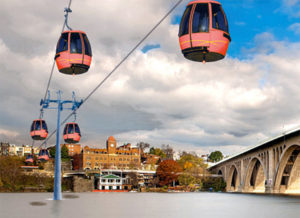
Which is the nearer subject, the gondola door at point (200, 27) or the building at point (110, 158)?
the gondola door at point (200, 27)

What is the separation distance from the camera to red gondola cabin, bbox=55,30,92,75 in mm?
20484

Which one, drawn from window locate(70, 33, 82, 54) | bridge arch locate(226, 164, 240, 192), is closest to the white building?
bridge arch locate(226, 164, 240, 192)

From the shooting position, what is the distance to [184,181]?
13238 cm

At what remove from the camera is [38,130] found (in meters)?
42.5

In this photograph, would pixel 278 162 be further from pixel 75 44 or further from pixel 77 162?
pixel 77 162

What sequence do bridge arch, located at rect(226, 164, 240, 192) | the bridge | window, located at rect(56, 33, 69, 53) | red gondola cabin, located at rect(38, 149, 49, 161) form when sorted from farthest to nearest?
1. bridge arch, located at rect(226, 164, 240, 192)
2. the bridge
3. red gondola cabin, located at rect(38, 149, 49, 161)
4. window, located at rect(56, 33, 69, 53)

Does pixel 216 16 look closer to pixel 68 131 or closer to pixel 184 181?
pixel 68 131

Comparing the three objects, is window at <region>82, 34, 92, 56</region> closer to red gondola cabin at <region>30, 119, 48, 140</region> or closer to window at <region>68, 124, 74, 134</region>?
window at <region>68, 124, 74, 134</region>

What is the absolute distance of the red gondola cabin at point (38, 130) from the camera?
42.5 m

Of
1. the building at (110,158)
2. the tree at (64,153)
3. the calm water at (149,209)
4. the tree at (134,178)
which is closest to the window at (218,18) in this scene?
the calm water at (149,209)

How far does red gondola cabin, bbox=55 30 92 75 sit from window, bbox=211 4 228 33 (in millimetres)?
9718

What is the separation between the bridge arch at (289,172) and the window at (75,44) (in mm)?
57996

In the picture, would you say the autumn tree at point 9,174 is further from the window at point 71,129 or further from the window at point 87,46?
the window at point 87,46

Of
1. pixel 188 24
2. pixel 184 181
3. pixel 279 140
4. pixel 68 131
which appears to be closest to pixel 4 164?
pixel 184 181
